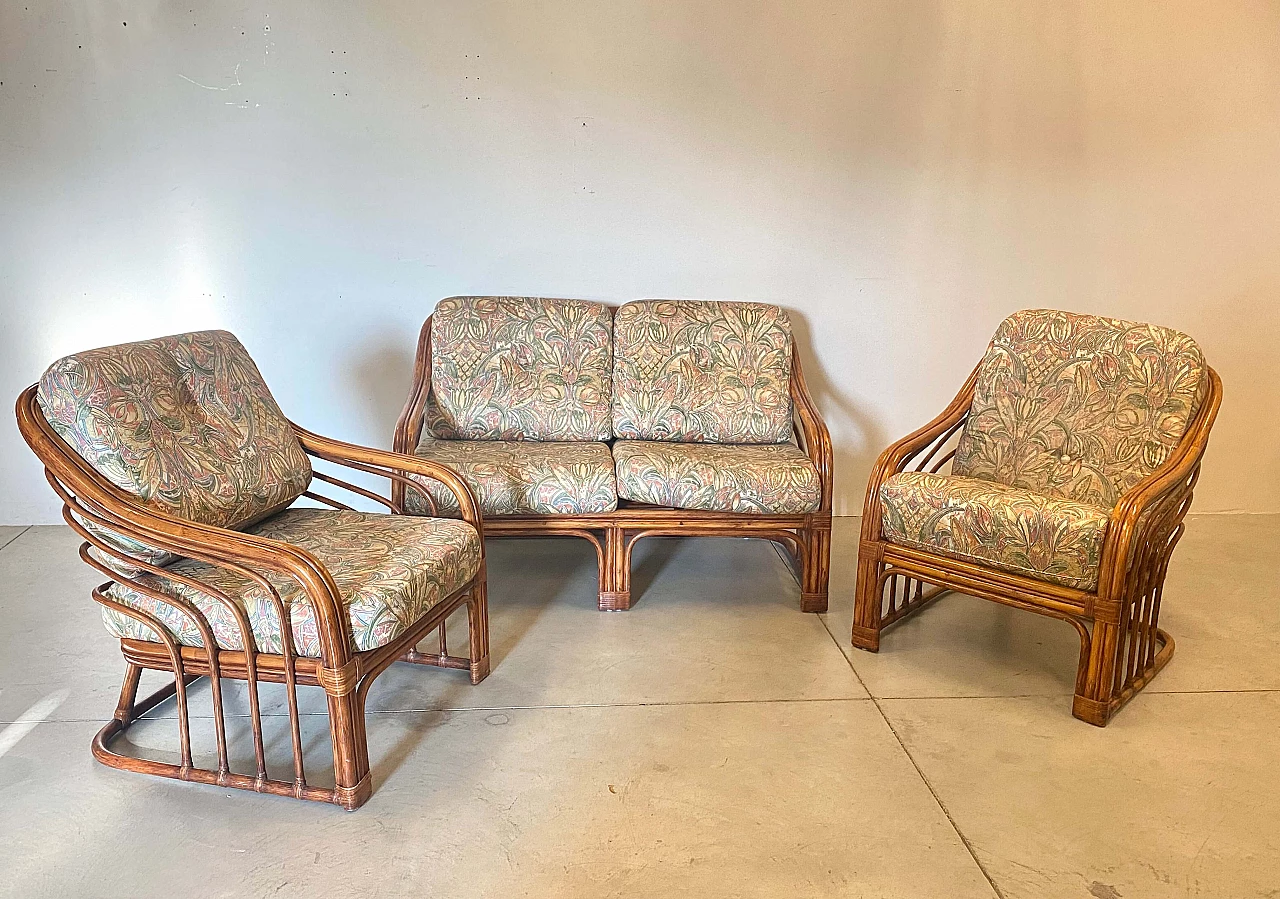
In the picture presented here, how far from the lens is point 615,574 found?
3.30 metres

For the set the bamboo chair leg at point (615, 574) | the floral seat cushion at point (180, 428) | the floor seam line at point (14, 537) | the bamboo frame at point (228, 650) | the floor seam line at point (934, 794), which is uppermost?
the floral seat cushion at point (180, 428)

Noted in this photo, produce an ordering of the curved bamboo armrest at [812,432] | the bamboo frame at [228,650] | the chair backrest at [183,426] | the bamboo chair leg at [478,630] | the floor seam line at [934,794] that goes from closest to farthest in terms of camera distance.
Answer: the floor seam line at [934,794] → the bamboo frame at [228,650] → the chair backrest at [183,426] → the bamboo chair leg at [478,630] → the curved bamboo armrest at [812,432]

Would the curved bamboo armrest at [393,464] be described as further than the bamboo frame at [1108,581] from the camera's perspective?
Yes

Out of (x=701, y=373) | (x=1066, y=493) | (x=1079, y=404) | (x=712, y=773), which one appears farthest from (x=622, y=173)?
(x=712, y=773)

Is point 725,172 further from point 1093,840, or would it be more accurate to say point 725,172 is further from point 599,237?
point 1093,840

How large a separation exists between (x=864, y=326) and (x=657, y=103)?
125 cm

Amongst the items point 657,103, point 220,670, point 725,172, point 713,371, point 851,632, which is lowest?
point 851,632

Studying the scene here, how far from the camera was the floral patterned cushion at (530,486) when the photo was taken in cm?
313

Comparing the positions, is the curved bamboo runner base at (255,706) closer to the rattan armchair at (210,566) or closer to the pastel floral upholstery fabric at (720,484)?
the rattan armchair at (210,566)

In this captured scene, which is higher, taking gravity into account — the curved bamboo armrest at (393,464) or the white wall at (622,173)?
the white wall at (622,173)

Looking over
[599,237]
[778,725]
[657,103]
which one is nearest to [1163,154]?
[657,103]

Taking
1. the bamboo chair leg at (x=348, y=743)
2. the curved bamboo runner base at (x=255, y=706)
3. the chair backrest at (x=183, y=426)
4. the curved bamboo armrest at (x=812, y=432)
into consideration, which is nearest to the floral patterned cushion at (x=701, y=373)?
the curved bamboo armrest at (x=812, y=432)

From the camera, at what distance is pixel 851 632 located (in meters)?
3.15

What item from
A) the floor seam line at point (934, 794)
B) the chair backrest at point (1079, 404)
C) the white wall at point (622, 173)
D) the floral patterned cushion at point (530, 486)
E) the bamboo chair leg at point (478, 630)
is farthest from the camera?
the white wall at point (622, 173)
